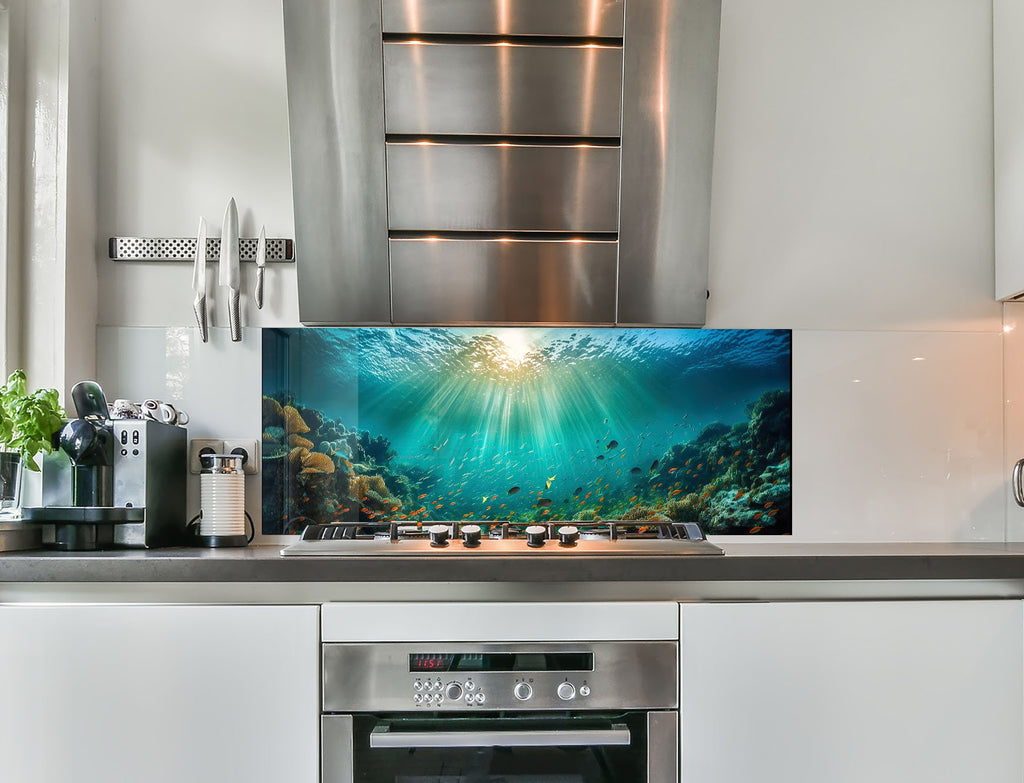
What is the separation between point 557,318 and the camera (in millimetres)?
1993

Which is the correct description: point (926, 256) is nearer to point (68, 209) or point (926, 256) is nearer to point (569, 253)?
point (569, 253)

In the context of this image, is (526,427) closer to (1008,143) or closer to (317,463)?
(317,463)

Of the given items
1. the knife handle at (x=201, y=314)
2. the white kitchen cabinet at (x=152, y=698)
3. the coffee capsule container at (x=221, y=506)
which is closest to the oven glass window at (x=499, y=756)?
the white kitchen cabinet at (x=152, y=698)

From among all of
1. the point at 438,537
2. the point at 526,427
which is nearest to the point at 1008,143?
the point at 526,427

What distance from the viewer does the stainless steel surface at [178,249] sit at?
207 centimetres

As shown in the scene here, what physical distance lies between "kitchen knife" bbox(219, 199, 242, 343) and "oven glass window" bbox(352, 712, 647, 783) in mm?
1050

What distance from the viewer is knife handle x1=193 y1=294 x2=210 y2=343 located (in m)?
2.05

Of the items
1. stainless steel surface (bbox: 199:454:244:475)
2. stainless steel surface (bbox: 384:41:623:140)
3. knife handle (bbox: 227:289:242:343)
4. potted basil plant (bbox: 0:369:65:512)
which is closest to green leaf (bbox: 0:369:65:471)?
potted basil plant (bbox: 0:369:65:512)

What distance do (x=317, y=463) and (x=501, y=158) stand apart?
0.90 meters

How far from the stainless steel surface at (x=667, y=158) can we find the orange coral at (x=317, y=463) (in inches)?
32.7

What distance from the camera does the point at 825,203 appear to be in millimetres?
2148

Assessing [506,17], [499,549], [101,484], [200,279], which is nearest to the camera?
[499,549]

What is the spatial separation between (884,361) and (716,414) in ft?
1.53

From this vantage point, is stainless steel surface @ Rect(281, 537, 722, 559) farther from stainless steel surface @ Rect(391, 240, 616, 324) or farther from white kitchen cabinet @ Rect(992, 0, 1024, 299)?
white kitchen cabinet @ Rect(992, 0, 1024, 299)
